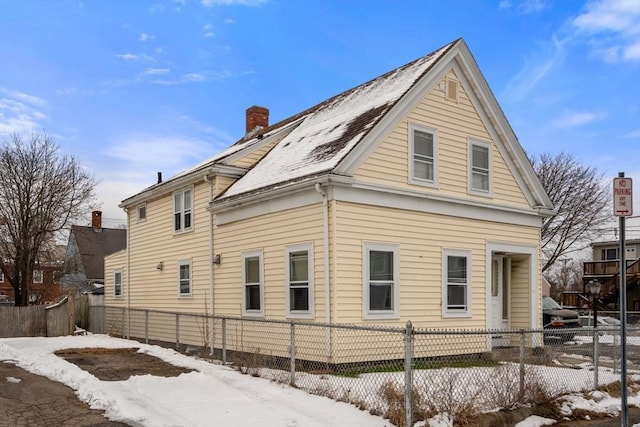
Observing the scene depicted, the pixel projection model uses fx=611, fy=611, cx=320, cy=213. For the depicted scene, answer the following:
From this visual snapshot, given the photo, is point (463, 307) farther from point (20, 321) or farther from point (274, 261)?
point (20, 321)

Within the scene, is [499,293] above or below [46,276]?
above

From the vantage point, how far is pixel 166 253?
62.7 ft

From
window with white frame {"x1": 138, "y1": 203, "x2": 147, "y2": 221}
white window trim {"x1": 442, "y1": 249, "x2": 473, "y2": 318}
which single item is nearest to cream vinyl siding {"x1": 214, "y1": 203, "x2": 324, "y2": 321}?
white window trim {"x1": 442, "y1": 249, "x2": 473, "y2": 318}

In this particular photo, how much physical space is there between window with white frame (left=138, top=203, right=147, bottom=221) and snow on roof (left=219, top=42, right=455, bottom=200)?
5.93m

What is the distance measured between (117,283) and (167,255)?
506 cm

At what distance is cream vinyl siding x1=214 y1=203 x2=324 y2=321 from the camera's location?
12.6 meters

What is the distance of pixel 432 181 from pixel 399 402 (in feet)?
23.7

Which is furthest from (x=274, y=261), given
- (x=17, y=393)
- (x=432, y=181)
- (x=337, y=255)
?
(x=17, y=393)

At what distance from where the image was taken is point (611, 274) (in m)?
44.4

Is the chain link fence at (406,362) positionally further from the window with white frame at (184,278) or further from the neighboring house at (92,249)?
the neighboring house at (92,249)

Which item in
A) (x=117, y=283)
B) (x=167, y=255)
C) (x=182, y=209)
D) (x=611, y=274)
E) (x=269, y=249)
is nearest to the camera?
(x=269, y=249)

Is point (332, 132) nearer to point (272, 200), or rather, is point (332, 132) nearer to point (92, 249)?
point (272, 200)

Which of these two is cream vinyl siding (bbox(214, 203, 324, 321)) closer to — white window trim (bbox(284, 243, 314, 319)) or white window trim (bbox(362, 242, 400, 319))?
white window trim (bbox(284, 243, 314, 319))

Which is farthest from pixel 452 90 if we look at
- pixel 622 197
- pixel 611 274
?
pixel 611 274
